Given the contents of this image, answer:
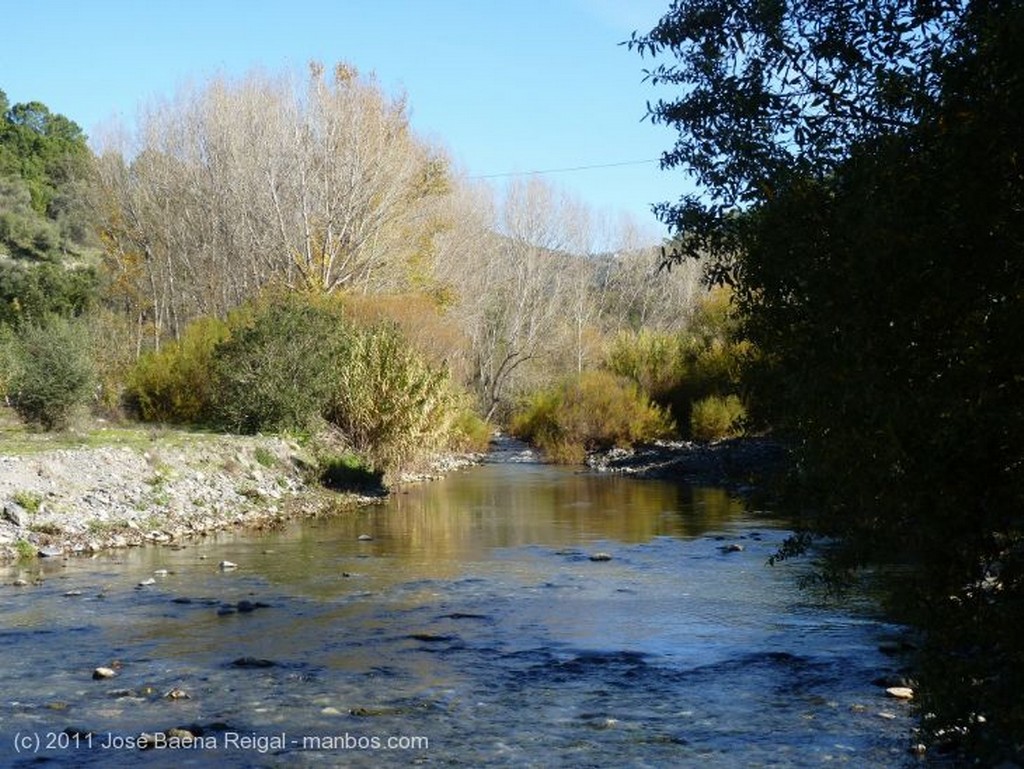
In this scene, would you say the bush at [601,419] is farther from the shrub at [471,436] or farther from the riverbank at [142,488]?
the riverbank at [142,488]

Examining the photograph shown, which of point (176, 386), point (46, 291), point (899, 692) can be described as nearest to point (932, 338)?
point (899, 692)

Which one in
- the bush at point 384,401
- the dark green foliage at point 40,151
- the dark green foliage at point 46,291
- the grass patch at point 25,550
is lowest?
the grass patch at point 25,550

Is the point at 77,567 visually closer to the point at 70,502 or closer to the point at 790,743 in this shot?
the point at 70,502

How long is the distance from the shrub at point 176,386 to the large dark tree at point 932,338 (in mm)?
23106

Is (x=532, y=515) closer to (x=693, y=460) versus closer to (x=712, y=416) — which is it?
(x=693, y=460)

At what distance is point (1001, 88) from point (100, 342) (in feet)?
91.5

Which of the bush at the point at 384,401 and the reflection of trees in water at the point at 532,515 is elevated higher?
the bush at the point at 384,401

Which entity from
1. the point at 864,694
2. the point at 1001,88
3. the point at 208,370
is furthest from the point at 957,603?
the point at 208,370

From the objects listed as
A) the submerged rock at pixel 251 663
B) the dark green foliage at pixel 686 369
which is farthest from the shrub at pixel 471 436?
the submerged rock at pixel 251 663

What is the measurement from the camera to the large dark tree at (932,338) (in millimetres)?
4199

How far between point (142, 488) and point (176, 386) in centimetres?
992

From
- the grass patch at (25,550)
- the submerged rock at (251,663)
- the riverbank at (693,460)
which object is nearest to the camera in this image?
the submerged rock at (251,663)

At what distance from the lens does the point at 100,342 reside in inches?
1133

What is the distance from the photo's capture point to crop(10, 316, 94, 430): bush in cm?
2008
